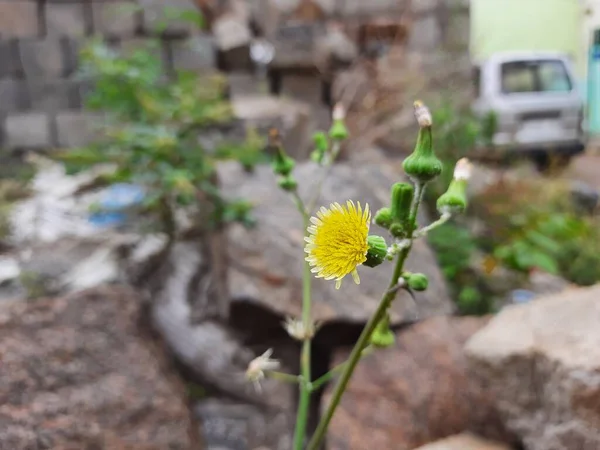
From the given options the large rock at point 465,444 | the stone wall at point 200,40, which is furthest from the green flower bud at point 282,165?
the stone wall at point 200,40

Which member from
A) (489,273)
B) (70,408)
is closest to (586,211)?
(489,273)

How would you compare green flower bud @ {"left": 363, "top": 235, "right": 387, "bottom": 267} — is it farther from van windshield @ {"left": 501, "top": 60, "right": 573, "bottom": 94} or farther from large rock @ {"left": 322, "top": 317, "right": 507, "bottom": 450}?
van windshield @ {"left": 501, "top": 60, "right": 573, "bottom": 94}

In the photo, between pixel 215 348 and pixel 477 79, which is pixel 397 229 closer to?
pixel 215 348

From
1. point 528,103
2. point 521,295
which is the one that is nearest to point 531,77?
point 528,103

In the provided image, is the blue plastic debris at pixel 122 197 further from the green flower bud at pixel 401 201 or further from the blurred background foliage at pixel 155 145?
the green flower bud at pixel 401 201

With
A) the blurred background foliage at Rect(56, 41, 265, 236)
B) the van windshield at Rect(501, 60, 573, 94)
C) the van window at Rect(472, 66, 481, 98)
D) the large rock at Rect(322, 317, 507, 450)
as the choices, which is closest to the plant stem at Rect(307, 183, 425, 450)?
the large rock at Rect(322, 317, 507, 450)

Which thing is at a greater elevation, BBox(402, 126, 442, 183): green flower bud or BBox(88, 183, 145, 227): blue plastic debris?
BBox(402, 126, 442, 183): green flower bud
